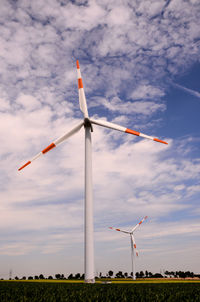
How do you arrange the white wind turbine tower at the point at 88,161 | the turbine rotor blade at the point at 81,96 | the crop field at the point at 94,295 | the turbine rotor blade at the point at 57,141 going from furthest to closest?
the turbine rotor blade at the point at 81,96 → the turbine rotor blade at the point at 57,141 → the white wind turbine tower at the point at 88,161 → the crop field at the point at 94,295

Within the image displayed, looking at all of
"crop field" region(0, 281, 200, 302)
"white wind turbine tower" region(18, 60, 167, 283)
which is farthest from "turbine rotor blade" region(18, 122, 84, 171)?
"crop field" region(0, 281, 200, 302)

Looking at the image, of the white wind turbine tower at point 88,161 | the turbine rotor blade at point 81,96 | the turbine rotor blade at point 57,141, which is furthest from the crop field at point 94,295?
the turbine rotor blade at point 81,96

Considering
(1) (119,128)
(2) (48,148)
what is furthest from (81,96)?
(2) (48,148)

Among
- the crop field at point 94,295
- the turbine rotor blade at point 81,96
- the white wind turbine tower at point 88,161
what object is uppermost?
the turbine rotor blade at point 81,96

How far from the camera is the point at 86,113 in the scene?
42906mm

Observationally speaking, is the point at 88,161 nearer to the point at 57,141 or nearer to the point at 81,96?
the point at 57,141

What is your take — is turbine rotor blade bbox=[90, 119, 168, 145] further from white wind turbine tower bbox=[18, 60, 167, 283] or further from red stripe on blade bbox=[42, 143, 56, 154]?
red stripe on blade bbox=[42, 143, 56, 154]

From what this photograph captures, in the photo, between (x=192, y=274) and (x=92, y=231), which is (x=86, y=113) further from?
(x=192, y=274)

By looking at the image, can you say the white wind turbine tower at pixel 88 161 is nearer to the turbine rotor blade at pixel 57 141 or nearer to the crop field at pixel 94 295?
the turbine rotor blade at pixel 57 141

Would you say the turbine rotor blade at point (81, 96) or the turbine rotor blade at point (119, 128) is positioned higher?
the turbine rotor blade at point (81, 96)

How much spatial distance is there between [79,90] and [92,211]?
18.5 meters

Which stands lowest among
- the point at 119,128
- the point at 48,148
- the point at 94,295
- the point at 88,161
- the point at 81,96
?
the point at 94,295

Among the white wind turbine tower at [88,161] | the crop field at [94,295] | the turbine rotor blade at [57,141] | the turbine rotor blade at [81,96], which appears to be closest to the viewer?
the crop field at [94,295]

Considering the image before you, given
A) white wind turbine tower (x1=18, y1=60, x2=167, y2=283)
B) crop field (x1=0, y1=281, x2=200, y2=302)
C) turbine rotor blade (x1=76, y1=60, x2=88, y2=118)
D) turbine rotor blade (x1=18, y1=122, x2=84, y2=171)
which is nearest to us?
crop field (x1=0, y1=281, x2=200, y2=302)
